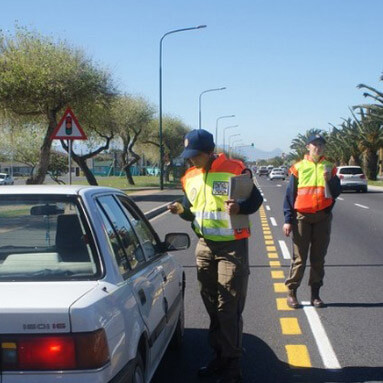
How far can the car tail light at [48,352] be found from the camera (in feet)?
8.87

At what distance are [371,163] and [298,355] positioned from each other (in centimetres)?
5451

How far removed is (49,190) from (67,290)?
95cm

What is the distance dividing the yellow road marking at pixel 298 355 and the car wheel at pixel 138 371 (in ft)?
6.22

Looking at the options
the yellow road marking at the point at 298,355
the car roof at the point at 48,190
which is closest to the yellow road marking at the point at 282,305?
the yellow road marking at the point at 298,355

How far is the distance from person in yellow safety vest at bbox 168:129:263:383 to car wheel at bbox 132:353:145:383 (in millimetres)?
1027

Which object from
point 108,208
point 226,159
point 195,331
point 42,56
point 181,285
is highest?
point 42,56

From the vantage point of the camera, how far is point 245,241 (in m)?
4.63

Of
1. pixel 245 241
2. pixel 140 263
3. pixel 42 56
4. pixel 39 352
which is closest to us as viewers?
pixel 39 352

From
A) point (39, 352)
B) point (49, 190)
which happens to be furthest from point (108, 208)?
point (39, 352)

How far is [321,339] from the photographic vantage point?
5.73 meters

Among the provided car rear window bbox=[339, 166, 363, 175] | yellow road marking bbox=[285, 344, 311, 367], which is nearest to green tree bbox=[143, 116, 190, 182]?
car rear window bbox=[339, 166, 363, 175]

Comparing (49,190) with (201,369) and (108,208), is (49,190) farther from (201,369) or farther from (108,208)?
(201,369)

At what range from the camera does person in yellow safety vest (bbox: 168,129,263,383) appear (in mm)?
4441

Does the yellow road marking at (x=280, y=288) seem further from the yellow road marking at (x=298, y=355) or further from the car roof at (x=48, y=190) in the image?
the car roof at (x=48, y=190)
